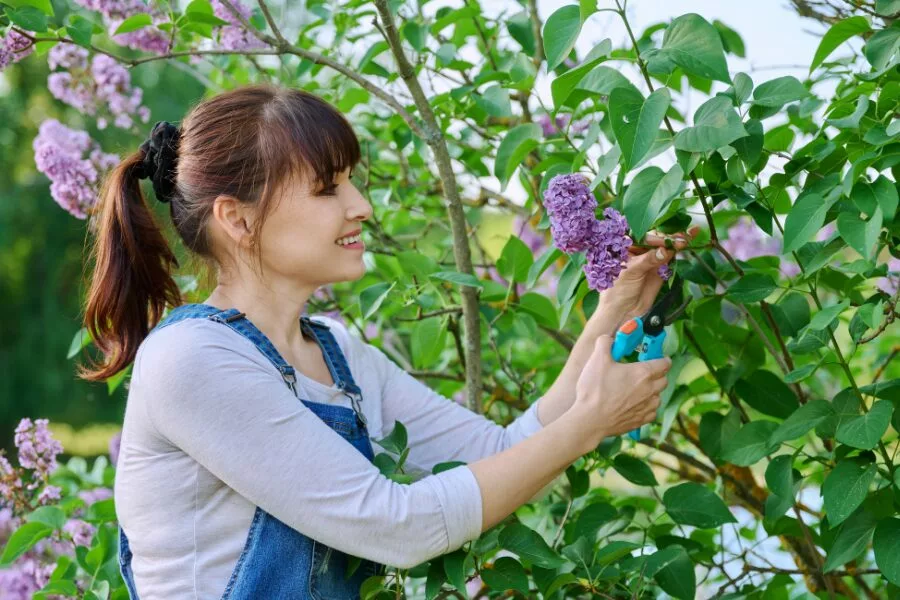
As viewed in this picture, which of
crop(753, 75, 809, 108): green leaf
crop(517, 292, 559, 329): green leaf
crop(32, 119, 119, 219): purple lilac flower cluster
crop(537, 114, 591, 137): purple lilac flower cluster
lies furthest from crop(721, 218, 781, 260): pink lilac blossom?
crop(32, 119, 119, 219): purple lilac flower cluster

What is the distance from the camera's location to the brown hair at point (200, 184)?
46.3 inches

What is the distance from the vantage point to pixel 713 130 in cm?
92

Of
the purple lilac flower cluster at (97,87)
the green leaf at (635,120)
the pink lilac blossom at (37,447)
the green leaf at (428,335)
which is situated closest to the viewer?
the green leaf at (635,120)

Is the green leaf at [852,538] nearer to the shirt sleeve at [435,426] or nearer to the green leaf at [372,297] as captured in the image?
the shirt sleeve at [435,426]

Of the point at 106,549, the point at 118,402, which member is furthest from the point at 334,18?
the point at 118,402

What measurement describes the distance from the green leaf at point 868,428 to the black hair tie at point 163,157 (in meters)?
0.81

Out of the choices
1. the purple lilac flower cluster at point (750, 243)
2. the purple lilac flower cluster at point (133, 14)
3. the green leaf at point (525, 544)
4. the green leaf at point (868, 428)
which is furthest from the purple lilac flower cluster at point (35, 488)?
the purple lilac flower cluster at point (750, 243)

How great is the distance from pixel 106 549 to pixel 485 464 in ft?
2.02

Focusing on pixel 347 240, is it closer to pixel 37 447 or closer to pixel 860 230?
pixel 860 230

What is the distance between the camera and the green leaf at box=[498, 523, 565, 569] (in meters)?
1.06

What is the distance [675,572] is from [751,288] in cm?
34

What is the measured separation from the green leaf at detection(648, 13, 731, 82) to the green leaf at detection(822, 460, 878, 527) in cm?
42

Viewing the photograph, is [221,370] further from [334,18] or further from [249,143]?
[334,18]

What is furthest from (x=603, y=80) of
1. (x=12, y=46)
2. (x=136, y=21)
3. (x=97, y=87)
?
(x=97, y=87)
